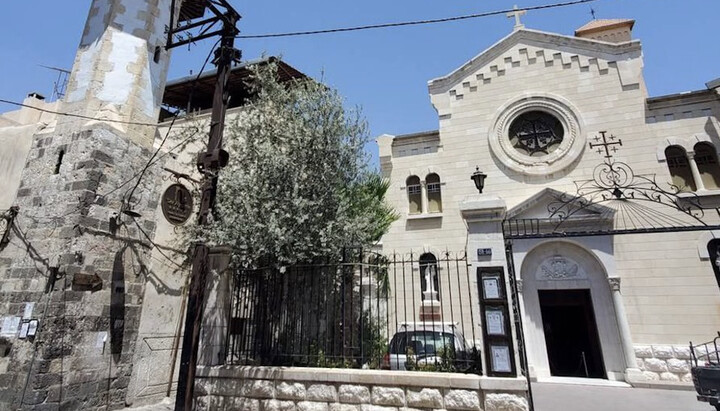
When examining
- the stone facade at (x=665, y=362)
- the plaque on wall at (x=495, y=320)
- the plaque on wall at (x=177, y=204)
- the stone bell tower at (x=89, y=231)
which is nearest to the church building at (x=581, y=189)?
the stone facade at (x=665, y=362)

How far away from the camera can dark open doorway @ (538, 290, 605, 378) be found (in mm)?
11227

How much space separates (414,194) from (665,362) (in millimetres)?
9139

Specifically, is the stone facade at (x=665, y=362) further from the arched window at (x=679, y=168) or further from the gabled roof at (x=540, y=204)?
the arched window at (x=679, y=168)

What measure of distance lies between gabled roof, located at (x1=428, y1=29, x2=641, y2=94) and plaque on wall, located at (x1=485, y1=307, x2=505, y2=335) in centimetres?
1158

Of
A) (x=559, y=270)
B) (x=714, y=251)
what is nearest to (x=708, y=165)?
(x=714, y=251)

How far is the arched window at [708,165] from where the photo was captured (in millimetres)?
11219

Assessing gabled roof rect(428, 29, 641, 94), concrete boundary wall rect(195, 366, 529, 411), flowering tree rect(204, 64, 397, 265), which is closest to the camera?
concrete boundary wall rect(195, 366, 529, 411)

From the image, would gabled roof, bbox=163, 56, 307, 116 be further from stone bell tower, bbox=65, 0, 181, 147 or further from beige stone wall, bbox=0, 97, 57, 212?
beige stone wall, bbox=0, 97, 57, 212

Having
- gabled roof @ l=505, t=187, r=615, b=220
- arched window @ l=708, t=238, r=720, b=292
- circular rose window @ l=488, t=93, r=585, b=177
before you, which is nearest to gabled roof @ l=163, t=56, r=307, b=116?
circular rose window @ l=488, t=93, r=585, b=177

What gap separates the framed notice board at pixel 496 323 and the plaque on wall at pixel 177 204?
24.6 ft

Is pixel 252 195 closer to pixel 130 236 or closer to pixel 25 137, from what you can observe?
pixel 130 236

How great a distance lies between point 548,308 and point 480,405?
8.54m

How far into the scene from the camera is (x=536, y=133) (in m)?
13.4

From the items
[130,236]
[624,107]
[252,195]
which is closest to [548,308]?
[624,107]
